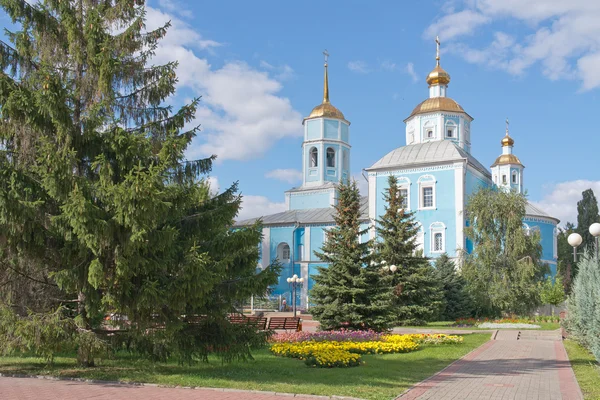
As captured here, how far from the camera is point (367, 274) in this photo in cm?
1998

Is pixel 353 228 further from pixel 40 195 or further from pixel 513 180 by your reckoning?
pixel 513 180

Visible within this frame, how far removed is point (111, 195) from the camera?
372 inches

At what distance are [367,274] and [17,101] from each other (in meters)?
12.8

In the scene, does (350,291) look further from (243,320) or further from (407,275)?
(243,320)

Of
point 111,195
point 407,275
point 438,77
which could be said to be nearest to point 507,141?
point 438,77

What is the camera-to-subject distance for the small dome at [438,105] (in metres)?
43.3

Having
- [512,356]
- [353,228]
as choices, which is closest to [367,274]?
[353,228]

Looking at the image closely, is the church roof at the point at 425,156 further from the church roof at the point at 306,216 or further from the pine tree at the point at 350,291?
the pine tree at the point at 350,291

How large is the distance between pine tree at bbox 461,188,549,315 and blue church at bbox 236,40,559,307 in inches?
111

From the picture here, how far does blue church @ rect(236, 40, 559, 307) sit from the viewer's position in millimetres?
39188

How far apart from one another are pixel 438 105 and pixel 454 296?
1722 cm

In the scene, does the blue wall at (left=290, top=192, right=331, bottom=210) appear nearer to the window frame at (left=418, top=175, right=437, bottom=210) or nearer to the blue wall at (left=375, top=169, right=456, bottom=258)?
the blue wall at (left=375, top=169, right=456, bottom=258)

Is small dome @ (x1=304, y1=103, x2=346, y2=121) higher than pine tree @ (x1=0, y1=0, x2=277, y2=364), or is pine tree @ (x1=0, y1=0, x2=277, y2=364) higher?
small dome @ (x1=304, y1=103, x2=346, y2=121)

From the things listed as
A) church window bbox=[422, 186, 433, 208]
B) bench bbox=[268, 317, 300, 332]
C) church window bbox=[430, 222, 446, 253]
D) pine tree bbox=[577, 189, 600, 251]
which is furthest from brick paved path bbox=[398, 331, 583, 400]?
pine tree bbox=[577, 189, 600, 251]
